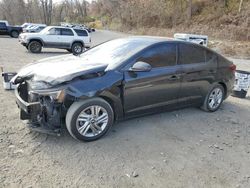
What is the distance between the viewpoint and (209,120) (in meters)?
5.18

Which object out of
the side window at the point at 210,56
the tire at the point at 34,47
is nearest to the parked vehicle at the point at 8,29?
the tire at the point at 34,47

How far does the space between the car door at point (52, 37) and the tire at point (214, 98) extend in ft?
39.6

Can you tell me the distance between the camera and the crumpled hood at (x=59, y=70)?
370cm

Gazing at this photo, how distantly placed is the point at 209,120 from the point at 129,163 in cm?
243

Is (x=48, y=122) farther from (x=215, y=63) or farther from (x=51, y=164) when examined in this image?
(x=215, y=63)

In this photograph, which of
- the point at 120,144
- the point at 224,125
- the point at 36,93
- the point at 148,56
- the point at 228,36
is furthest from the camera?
the point at 228,36

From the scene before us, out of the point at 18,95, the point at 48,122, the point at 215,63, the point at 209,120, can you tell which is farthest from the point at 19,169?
the point at 215,63

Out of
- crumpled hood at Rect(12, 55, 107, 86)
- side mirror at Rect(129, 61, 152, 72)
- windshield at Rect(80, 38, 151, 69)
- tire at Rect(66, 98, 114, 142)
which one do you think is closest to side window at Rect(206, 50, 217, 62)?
windshield at Rect(80, 38, 151, 69)

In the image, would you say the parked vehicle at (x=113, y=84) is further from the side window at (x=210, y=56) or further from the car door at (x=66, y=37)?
the car door at (x=66, y=37)

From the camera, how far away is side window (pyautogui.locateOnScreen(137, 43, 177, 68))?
4.41m

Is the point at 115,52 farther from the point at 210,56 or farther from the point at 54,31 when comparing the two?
the point at 54,31

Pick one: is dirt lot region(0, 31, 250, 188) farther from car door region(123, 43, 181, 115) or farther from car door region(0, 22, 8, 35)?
car door region(0, 22, 8, 35)

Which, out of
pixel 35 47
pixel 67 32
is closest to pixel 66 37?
pixel 67 32

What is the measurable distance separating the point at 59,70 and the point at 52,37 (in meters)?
12.4
